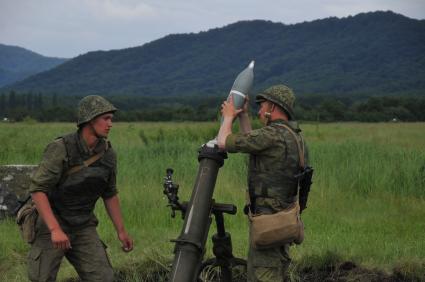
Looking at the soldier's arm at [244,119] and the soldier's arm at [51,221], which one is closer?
the soldier's arm at [51,221]

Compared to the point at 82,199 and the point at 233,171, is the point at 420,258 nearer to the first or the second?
the point at 82,199

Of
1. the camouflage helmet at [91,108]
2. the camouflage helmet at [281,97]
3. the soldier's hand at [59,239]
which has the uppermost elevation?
the camouflage helmet at [281,97]

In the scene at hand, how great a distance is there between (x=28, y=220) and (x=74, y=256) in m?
0.41

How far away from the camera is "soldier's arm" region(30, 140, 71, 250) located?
15.4 feet

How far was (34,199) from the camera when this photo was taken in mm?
Answer: 4777

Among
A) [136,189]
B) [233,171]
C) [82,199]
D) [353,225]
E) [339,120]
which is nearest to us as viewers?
[82,199]

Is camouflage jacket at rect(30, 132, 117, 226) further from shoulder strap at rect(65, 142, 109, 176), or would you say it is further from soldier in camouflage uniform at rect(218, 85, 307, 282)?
soldier in camouflage uniform at rect(218, 85, 307, 282)

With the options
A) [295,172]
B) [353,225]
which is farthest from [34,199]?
[353,225]

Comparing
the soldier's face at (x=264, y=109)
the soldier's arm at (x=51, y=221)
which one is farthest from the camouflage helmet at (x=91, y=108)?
the soldier's face at (x=264, y=109)

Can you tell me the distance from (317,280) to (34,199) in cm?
306

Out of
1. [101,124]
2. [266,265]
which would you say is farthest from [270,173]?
[101,124]

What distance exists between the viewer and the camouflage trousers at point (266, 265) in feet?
15.4

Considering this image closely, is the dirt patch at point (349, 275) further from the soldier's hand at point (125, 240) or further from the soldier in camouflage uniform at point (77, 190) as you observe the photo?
the soldier in camouflage uniform at point (77, 190)

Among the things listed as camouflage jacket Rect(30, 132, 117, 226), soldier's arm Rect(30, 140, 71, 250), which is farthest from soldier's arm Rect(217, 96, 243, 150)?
soldier's arm Rect(30, 140, 71, 250)
